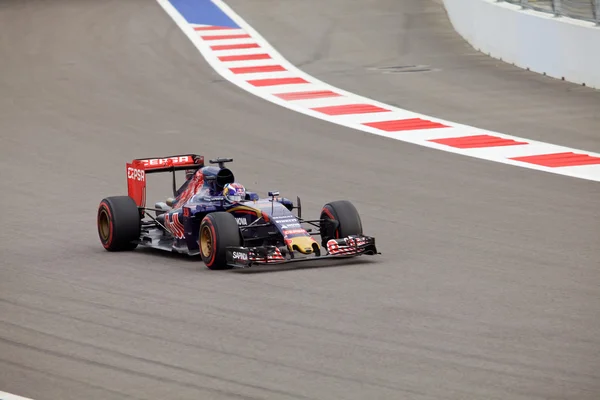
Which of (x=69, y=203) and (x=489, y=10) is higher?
(x=489, y=10)

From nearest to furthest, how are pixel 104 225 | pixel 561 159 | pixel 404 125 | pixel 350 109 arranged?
pixel 104 225 → pixel 561 159 → pixel 404 125 → pixel 350 109

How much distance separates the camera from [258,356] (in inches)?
306

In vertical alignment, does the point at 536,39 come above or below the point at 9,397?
above

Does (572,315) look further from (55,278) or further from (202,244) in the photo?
(55,278)

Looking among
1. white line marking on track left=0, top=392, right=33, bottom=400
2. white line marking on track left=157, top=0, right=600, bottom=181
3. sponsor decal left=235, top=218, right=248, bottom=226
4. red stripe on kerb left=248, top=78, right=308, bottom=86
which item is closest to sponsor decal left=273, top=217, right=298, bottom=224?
sponsor decal left=235, top=218, right=248, bottom=226

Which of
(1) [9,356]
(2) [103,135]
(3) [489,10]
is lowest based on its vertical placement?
(1) [9,356]

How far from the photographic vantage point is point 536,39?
840 inches

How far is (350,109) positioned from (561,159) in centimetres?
470

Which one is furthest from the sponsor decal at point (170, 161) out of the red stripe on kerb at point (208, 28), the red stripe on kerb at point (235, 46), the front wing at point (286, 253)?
the red stripe on kerb at point (208, 28)

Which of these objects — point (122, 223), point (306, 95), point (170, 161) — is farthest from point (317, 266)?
point (306, 95)

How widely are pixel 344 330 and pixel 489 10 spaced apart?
51.3 ft

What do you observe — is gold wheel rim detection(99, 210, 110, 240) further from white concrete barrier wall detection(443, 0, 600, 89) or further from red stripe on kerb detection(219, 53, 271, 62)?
red stripe on kerb detection(219, 53, 271, 62)

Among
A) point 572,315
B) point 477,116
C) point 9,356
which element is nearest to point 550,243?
point 572,315

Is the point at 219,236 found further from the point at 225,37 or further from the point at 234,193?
the point at 225,37
